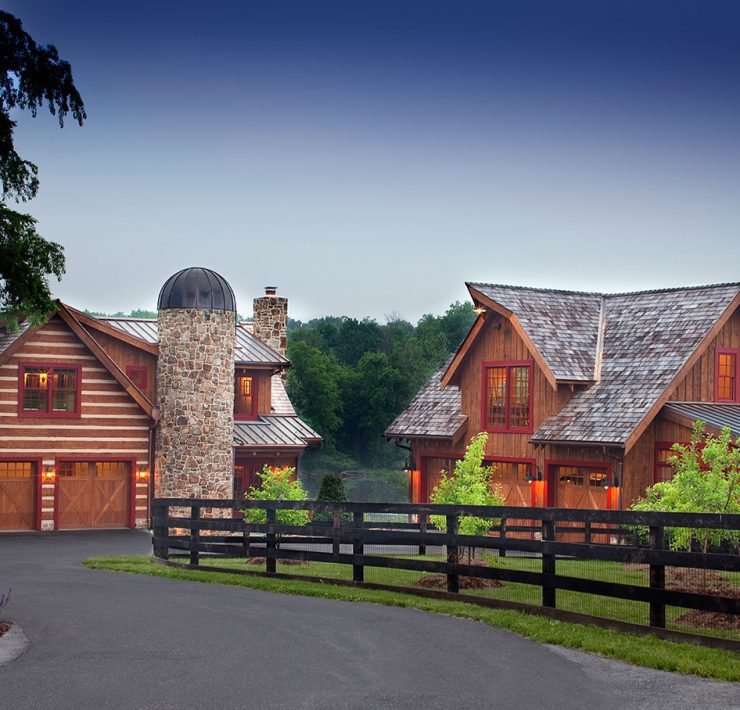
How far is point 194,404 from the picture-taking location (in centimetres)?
3850

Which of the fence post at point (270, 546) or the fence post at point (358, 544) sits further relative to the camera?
the fence post at point (270, 546)

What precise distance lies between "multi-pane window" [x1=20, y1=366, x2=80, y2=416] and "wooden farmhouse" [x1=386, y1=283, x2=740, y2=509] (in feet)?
35.8

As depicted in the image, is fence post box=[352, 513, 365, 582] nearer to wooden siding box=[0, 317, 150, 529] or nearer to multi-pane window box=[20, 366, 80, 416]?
wooden siding box=[0, 317, 150, 529]

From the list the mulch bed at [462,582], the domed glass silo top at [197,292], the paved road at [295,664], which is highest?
the domed glass silo top at [197,292]

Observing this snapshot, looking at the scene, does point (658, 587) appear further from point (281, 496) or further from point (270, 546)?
point (281, 496)

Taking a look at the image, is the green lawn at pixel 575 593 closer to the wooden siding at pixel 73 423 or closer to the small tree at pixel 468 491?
the small tree at pixel 468 491

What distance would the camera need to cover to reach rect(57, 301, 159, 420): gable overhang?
123 feet

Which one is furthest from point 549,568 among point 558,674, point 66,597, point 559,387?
point 559,387

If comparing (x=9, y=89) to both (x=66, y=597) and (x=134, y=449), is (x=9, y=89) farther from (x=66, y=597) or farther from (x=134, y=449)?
(x=134, y=449)

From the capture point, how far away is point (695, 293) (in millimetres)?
35188

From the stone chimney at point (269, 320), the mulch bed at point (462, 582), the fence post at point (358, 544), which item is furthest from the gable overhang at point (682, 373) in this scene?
the stone chimney at point (269, 320)

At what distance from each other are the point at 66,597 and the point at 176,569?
15.2 ft

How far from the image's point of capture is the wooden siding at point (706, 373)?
33188 millimetres

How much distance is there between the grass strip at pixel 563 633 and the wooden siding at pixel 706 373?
17065mm
